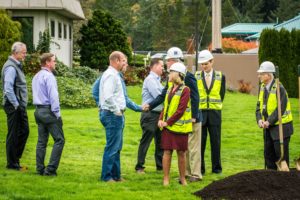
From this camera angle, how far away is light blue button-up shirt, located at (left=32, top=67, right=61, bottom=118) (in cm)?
1148

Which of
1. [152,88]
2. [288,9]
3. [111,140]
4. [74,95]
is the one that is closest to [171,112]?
[111,140]

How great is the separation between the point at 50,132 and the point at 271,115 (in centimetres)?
346

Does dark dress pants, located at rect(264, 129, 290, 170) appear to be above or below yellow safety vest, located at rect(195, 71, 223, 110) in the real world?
below

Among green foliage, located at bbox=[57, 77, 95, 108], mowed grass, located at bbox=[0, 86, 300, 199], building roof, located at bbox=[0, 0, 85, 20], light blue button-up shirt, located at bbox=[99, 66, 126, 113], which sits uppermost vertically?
building roof, located at bbox=[0, 0, 85, 20]

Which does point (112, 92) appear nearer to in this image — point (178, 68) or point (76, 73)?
point (178, 68)

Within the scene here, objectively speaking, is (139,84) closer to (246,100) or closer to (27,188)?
(246,100)

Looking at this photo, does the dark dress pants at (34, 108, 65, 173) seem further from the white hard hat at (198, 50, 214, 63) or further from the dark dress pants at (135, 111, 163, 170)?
the white hard hat at (198, 50, 214, 63)

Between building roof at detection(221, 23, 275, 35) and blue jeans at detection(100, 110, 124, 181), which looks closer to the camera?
blue jeans at detection(100, 110, 124, 181)

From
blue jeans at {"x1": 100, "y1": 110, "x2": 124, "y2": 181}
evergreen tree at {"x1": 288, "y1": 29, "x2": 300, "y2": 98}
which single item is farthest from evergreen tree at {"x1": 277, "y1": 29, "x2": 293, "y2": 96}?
A: blue jeans at {"x1": 100, "y1": 110, "x2": 124, "y2": 181}

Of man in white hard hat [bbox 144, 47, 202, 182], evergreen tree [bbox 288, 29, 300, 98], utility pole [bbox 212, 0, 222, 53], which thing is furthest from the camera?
utility pole [bbox 212, 0, 222, 53]

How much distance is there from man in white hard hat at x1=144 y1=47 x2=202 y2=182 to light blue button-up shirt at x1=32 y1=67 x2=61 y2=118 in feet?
4.90

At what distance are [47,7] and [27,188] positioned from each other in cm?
2278

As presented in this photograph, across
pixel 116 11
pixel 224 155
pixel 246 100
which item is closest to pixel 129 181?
pixel 224 155

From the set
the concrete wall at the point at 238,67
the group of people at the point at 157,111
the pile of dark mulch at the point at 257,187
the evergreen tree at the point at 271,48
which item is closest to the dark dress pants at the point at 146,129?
the group of people at the point at 157,111
